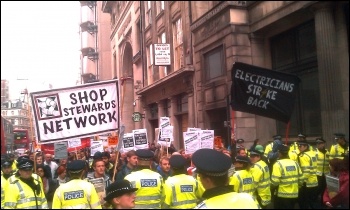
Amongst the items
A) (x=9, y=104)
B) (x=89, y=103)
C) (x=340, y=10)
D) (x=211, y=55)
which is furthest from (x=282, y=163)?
(x=9, y=104)

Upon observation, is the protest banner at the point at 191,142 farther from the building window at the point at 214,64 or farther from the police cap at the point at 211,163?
the police cap at the point at 211,163

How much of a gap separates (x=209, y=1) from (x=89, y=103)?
556 inches

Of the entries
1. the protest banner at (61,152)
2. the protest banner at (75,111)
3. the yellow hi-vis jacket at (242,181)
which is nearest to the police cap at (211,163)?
the yellow hi-vis jacket at (242,181)

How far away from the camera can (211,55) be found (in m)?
18.6

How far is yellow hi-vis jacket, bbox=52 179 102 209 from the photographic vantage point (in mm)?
4809

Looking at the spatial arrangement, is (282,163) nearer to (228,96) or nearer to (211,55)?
(228,96)

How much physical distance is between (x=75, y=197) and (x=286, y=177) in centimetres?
420

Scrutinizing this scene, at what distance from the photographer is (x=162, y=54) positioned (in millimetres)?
24078

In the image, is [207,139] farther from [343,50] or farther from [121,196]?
[121,196]

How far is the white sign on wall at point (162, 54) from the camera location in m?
24.0

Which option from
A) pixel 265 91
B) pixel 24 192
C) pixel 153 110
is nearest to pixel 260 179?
pixel 265 91

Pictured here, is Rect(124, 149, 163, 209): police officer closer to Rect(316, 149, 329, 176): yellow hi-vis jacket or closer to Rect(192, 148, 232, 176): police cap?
Rect(192, 148, 232, 176): police cap

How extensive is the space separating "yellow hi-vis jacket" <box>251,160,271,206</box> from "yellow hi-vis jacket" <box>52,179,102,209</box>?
3.12 metres

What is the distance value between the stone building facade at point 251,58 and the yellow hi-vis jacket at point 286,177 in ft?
11.1
